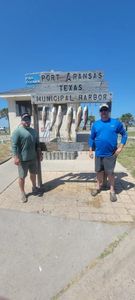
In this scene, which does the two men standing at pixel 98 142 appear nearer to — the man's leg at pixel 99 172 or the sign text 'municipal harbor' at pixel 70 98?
the man's leg at pixel 99 172

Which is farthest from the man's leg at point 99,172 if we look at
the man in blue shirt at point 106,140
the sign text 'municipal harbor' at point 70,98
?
the sign text 'municipal harbor' at point 70,98

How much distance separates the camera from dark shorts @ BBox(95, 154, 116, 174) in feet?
11.8

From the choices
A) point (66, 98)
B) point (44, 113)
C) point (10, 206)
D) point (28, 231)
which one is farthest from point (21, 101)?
point (28, 231)

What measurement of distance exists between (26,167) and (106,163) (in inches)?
62.6

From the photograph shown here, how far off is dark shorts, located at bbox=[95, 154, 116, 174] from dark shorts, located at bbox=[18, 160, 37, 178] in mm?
1313

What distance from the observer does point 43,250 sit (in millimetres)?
2375

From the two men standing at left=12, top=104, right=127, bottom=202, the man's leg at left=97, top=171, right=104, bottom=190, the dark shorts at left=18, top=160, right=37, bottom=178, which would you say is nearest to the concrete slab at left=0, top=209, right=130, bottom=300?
the dark shorts at left=18, top=160, right=37, bottom=178

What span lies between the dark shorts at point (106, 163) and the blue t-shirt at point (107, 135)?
0.10m

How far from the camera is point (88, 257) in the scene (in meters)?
2.24

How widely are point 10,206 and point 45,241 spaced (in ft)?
3.99

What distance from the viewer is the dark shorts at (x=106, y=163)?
3604mm

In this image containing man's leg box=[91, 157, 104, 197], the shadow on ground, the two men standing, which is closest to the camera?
the two men standing

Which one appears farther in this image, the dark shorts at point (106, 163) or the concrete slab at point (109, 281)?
the dark shorts at point (106, 163)

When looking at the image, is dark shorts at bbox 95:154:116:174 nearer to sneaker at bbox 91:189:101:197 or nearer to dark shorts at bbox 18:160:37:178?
sneaker at bbox 91:189:101:197
